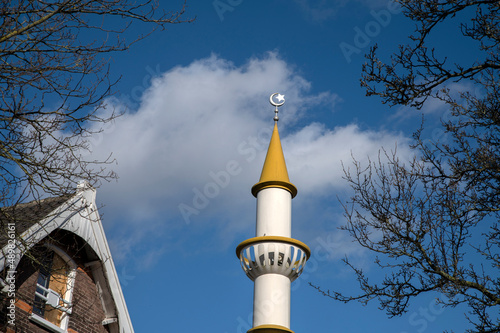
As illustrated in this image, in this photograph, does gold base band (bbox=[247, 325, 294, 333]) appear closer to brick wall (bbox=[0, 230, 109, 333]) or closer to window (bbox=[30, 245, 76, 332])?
brick wall (bbox=[0, 230, 109, 333])

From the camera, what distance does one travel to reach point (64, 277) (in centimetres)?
1442

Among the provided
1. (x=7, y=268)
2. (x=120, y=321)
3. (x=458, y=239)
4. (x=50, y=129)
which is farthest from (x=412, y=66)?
(x=120, y=321)

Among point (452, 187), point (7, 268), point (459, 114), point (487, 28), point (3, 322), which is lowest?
point (3, 322)

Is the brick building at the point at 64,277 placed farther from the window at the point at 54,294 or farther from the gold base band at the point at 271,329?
the gold base band at the point at 271,329

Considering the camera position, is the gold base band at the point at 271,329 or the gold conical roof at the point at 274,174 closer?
the gold base band at the point at 271,329

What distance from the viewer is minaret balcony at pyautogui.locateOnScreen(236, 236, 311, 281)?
57.4 feet

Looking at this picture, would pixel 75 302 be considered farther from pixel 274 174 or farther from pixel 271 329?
pixel 274 174

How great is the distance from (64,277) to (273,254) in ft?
18.7

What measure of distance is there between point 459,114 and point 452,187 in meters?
1.23

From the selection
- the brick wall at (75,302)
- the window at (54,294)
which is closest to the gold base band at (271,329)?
the brick wall at (75,302)

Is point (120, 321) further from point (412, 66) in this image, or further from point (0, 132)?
point (412, 66)

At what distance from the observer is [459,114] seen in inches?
422

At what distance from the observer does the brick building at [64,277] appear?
481 inches

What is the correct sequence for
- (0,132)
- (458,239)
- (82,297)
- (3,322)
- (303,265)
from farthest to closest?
(303,265)
(82,297)
(3,322)
(458,239)
(0,132)
